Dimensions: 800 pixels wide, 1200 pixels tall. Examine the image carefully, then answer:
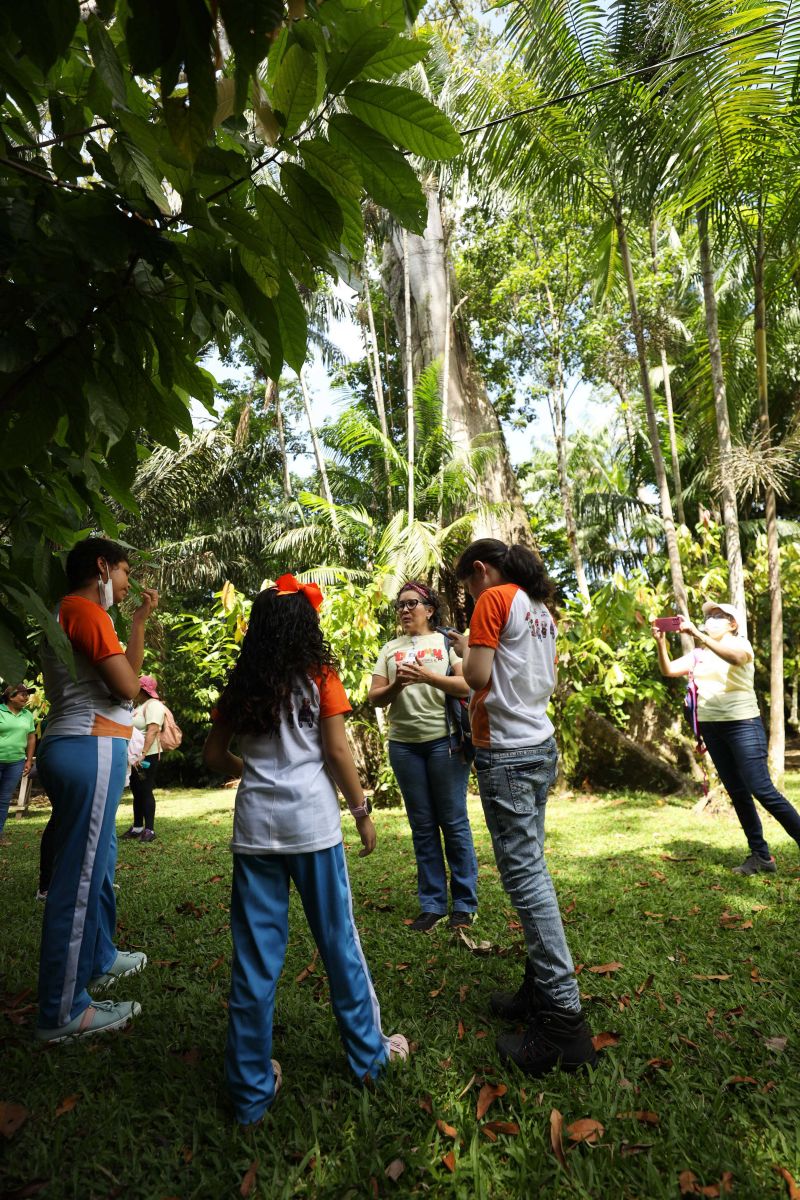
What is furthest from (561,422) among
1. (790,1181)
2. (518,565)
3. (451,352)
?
(790,1181)

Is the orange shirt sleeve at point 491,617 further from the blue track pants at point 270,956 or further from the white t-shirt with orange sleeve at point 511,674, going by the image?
the blue track pants at point 270,956

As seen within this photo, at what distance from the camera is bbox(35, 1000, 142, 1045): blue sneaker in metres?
2.87

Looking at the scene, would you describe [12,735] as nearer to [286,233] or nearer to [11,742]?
[11,742]

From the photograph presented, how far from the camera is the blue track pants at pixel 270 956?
89.9 inches

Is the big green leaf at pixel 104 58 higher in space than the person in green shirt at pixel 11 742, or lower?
higher

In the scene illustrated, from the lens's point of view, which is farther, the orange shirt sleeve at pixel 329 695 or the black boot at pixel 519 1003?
the black boot at pixel 519 1003

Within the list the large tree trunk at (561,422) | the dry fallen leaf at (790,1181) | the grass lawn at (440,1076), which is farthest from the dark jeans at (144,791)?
the large tree trunk at (561,422)

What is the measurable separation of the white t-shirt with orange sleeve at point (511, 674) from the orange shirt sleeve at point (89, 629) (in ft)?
4.75

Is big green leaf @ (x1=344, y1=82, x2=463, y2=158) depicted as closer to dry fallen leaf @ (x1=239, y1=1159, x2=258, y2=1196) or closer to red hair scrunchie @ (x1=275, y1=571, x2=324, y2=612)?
red hair scrunchie @ (x1=275, y1=571, x2=324, y2=612)

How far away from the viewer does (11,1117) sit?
2393 mm

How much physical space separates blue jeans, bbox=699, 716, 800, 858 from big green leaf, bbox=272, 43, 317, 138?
4.82 m

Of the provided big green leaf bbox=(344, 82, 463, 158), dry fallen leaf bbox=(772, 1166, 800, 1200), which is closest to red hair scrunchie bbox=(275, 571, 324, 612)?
big green leaf bbox=(344, 82, 463, 158)

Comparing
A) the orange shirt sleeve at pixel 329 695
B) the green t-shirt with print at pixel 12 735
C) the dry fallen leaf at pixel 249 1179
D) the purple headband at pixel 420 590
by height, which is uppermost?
the purple headband at pixel 420 590

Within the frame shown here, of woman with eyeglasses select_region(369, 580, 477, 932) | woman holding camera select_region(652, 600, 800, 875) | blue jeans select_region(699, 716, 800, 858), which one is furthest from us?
woman holding camera select_region(652, 600, 800, 875)
